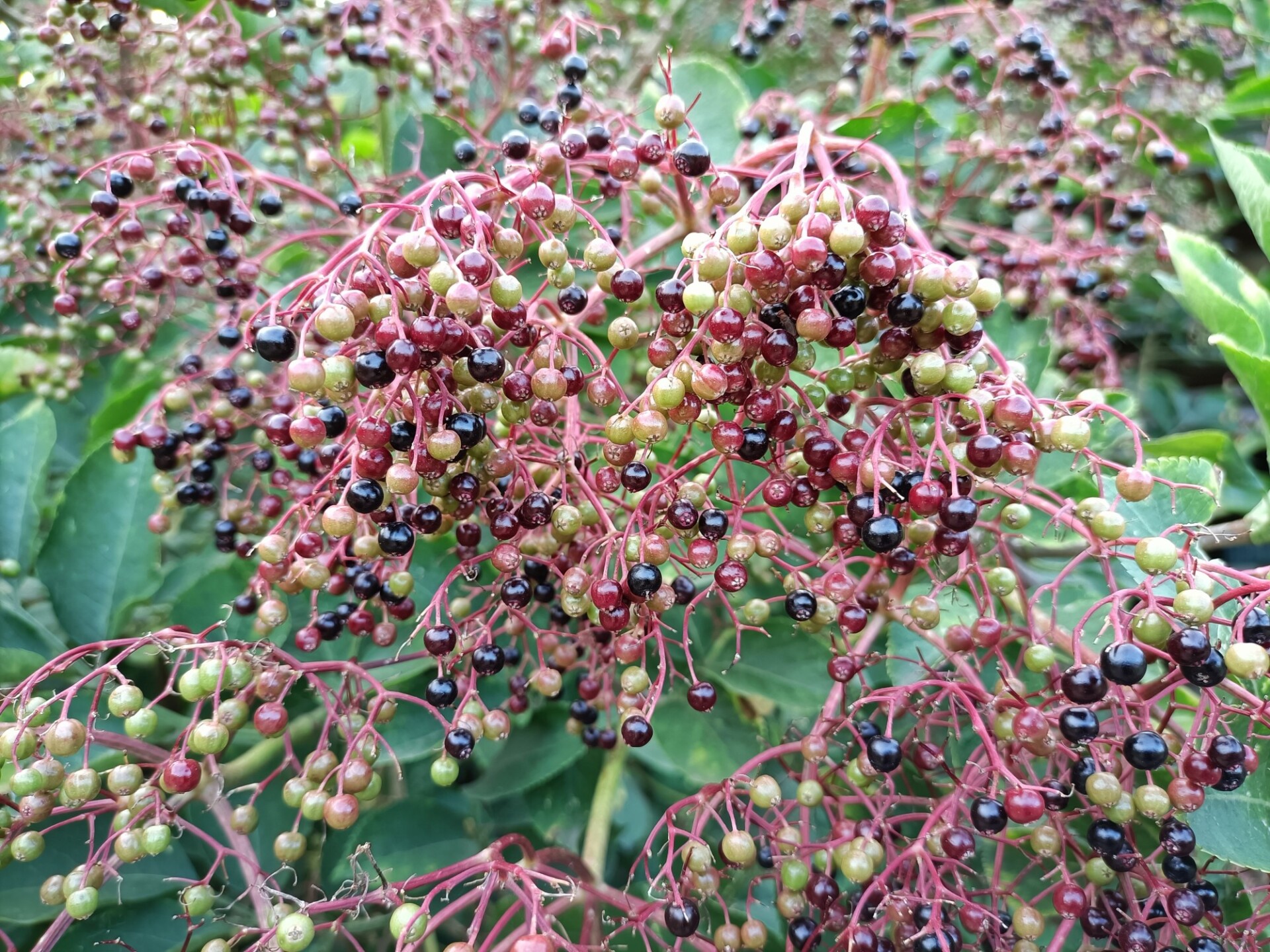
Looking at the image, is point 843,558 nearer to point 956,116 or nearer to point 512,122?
point 512,122

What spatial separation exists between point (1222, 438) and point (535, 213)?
3.55 feet

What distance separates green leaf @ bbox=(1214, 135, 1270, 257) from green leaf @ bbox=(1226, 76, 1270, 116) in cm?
58

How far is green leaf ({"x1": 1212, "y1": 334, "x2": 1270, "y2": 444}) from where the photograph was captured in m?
0.86

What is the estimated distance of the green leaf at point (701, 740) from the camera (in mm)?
963

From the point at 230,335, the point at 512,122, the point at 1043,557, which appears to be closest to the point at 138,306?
the point at 230,335

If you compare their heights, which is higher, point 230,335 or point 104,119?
point 104,119

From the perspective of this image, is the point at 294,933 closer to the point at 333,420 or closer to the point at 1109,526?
the point at 333,420

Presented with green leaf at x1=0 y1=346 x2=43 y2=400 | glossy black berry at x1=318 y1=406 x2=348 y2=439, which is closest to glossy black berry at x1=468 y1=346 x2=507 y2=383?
glossy black berry at x1=318 y1=406 x2=348 y2=439

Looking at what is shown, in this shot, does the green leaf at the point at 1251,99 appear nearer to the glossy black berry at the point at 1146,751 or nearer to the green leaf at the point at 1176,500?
the green leaf at the point at 1176,500

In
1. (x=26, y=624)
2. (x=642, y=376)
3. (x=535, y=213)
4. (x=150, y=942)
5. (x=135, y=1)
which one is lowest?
(x=150, y=942)

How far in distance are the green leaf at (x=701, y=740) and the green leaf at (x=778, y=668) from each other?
45 mm

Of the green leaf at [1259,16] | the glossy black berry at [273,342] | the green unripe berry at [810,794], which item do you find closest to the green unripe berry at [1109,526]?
the green unripe berry at [810,794]

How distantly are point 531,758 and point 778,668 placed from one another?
1.12ft

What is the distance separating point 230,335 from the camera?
39.0 inches
